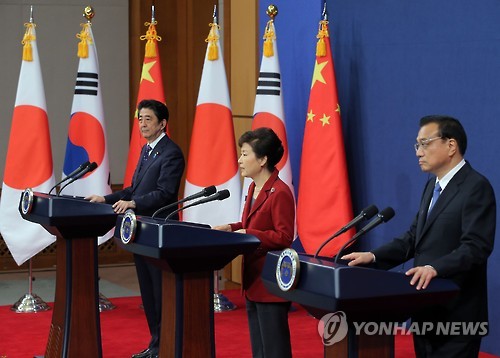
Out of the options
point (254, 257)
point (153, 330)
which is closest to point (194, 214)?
point (153, 330)

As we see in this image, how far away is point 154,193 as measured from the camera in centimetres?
Result: 507

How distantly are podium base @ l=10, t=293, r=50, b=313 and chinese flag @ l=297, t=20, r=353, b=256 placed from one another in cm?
197

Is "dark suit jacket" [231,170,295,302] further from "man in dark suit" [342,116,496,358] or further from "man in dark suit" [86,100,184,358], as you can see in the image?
"man in dark suit" [86,100,184,358]

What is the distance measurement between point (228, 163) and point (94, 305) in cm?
228

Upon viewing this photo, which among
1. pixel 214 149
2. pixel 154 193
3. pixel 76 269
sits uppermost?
pixel 214 149

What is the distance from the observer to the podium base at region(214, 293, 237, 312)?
6.64 metres

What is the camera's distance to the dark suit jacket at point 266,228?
12.6 ft

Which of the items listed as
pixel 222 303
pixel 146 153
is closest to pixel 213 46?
pixel 146 153

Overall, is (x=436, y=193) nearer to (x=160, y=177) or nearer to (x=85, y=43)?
(x=160, y=177)

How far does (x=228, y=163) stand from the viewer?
6.68m

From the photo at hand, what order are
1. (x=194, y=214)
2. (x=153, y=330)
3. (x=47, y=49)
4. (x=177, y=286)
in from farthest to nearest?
(x=47, y=49) < (x=194, y=214) < (x=153, y=330) < (x=177, y=286)

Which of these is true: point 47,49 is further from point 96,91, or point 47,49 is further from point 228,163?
point 228,163

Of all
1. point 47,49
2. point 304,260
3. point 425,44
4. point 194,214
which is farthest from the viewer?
point 47,49

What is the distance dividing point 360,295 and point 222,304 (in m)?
4.11
